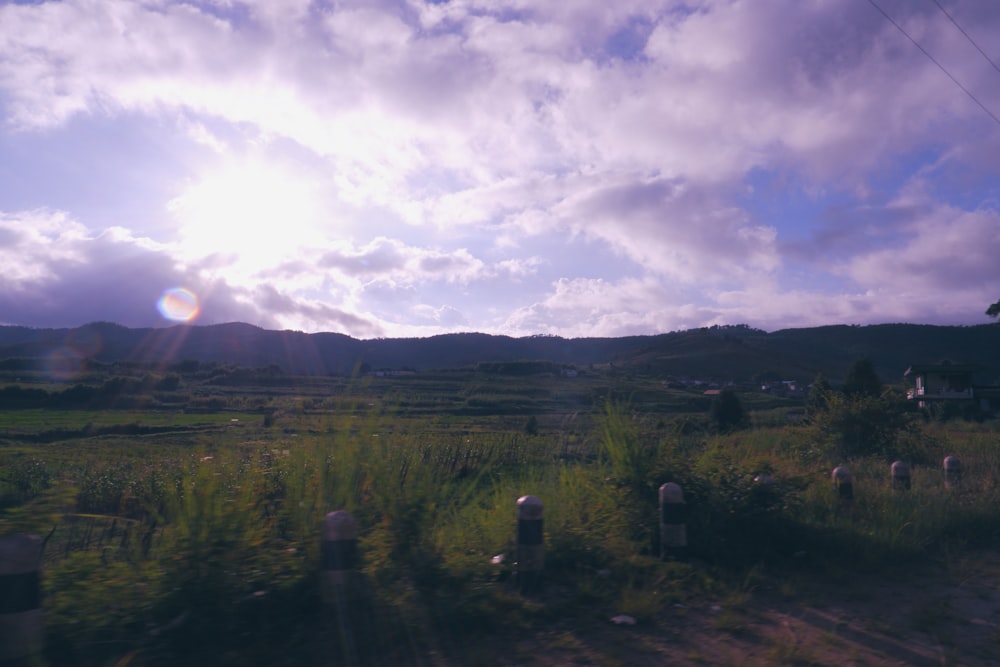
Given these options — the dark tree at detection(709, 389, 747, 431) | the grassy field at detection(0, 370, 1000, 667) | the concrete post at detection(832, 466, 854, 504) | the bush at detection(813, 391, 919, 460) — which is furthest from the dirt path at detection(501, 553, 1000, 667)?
the dark tree at detection(709, 389, 747, 431)

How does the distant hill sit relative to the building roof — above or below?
above

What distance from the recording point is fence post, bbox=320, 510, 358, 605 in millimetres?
4270

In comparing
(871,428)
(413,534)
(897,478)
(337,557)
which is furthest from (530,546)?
(871,428)

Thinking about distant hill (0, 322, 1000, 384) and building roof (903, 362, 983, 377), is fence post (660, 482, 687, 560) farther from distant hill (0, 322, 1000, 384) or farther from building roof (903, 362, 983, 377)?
building roof (903, 362, 983, 377)

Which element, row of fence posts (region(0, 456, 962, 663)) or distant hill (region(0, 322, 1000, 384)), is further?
distant hill (region(0, 322, 1000, 384))

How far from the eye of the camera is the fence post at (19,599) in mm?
3287

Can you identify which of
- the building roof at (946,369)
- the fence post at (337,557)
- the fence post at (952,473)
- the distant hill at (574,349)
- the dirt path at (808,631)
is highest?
the distant hill at (574,349)

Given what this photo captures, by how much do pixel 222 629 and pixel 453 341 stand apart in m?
49.2

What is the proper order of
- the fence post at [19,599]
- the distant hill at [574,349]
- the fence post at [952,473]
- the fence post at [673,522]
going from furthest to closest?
1. the distant hill at [574,349]
2. the fence post at [952,473]
3. the fence post at [673,522]
4. the fence post at [19,599]

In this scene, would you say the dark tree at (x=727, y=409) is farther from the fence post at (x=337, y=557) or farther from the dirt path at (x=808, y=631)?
the fence post at (x=337, y=557)

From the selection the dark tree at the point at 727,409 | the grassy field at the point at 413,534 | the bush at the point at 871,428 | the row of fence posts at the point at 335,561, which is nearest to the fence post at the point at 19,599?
the row of fence posts at the point at 335,561

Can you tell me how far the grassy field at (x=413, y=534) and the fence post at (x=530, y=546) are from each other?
113mm

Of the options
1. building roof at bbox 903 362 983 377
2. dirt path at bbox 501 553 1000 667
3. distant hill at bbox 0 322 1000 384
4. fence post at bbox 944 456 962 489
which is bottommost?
dirt path at bbox 501 553 1000 667

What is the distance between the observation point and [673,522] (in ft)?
18.8
